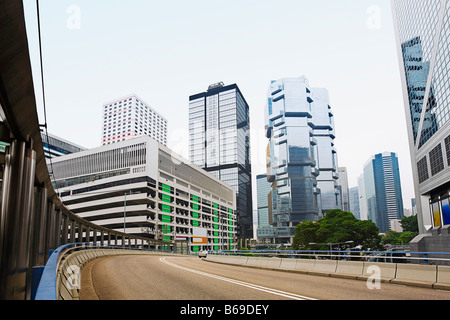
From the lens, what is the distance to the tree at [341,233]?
74500mm

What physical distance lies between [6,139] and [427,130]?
Answer: 61.1m

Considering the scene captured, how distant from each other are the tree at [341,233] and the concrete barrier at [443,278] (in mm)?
60733

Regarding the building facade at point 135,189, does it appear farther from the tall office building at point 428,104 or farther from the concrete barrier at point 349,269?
the concrete barrier at point 349,269

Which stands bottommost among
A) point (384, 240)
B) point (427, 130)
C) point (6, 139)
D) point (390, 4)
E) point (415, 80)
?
point (384, 240)

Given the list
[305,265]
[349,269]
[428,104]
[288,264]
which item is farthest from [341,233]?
[349,269]

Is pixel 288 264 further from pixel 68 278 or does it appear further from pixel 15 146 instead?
pixel 15 146

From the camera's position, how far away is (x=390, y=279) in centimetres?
1332

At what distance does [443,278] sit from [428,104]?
51.3 m

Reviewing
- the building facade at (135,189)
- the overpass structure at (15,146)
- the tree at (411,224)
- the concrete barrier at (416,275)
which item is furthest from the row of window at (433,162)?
the tree at (411,224)

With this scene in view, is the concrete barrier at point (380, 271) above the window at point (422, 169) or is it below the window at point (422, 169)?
below

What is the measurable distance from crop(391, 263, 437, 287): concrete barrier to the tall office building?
40.5 metres
